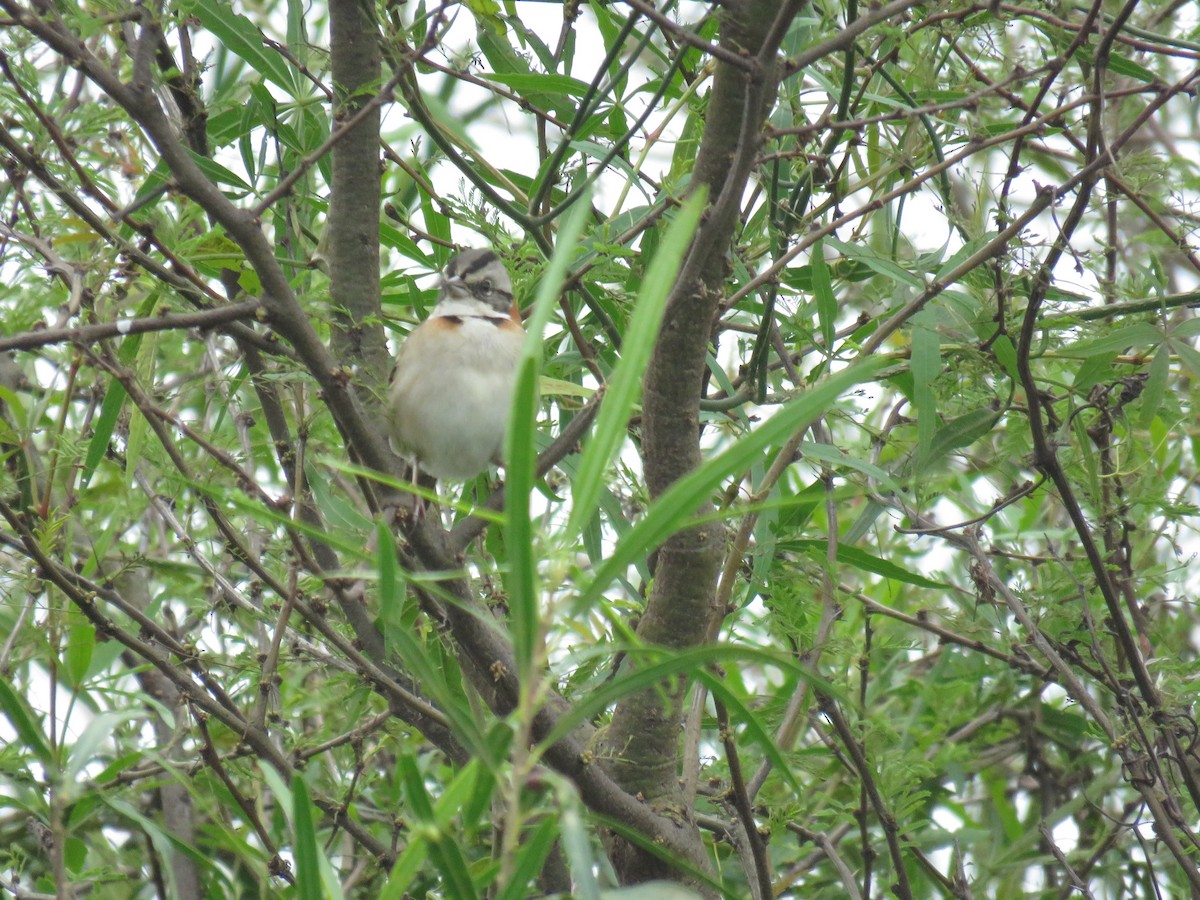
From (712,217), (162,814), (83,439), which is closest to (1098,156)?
Result: (712,217)

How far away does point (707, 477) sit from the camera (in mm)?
1296

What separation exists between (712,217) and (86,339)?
0.92m

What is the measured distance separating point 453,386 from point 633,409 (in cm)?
170

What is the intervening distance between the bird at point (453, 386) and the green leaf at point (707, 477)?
2204 millimetres

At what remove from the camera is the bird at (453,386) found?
3.57m

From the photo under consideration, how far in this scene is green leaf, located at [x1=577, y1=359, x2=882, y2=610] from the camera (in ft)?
4.25

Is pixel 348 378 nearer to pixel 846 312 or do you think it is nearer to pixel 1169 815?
pixel 1169 815

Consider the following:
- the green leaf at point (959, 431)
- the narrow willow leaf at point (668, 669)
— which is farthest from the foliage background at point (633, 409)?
the narrow willow leaf at point (668, 669)

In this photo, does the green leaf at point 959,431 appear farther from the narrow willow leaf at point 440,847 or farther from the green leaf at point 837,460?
the narrow willow leaf at point 440,847

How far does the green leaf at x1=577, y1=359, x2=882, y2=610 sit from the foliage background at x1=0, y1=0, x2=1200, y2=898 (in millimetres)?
599

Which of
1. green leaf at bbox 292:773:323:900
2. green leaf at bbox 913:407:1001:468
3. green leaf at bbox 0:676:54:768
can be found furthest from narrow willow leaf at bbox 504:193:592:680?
green leaf at bbox 913:407:1001:468

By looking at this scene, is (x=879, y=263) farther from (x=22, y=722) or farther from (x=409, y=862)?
(x=22, y=722)

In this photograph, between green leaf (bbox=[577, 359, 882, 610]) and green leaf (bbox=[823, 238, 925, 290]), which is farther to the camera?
green leaf (bbox=[823, 238, 925, 290])

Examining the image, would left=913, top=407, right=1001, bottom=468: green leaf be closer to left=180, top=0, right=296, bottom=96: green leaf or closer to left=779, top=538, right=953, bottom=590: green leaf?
left=779, top=538, right=953, bottom=590: green leaf
